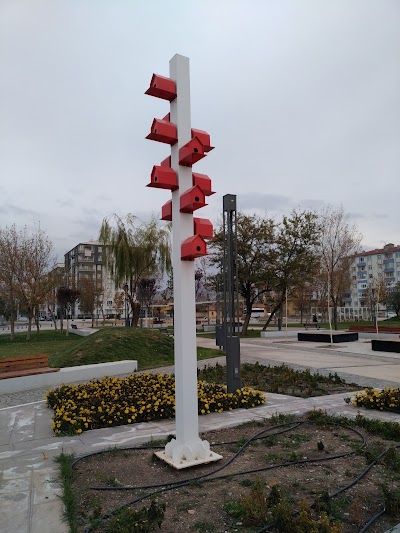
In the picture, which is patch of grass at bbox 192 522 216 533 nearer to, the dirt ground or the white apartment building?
the dirt ground

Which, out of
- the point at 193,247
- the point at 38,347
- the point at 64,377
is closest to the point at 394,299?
the point at 38,347

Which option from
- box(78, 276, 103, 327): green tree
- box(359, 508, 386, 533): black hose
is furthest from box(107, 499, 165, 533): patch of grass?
box(78, 276, 103, 327): green tree

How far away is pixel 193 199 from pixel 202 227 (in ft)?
1.24

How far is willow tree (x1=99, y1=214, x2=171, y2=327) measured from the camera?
24859mm

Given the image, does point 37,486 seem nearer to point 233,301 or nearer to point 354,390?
point 233,301

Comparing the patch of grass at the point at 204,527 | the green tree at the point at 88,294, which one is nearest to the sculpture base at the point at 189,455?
the patch of grass at the point at 204,527

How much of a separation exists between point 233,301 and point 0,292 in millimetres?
22761

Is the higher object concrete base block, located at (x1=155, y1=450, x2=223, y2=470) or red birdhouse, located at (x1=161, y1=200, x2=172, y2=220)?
red birdhouse, located at (x1=161, y1=200, x2=172, y2=220)

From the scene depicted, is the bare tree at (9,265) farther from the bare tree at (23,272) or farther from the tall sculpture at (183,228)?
the tall sculpture at (183,228)

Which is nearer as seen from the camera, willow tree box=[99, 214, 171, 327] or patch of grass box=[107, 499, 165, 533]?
patch of grass box=[107, 499, 165, 533]

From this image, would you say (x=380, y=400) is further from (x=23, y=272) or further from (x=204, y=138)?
(x=23, y=272)

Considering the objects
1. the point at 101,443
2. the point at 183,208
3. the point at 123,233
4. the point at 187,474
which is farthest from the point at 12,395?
the point at 123,233

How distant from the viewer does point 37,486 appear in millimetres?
3756

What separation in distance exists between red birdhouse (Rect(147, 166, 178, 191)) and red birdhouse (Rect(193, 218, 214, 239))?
428mm
